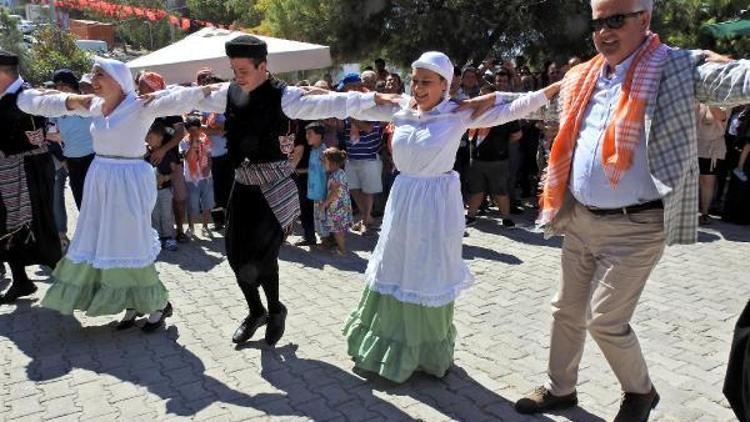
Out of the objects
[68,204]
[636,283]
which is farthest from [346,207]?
[68,204]

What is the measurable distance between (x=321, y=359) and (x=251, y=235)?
0.99 meters

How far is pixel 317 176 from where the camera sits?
788cm

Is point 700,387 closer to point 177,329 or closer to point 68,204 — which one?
point 177,329

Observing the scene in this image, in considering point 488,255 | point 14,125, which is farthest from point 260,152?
point 488,255

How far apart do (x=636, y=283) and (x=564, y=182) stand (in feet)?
2.02

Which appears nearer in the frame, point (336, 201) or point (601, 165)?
point (601, 165)

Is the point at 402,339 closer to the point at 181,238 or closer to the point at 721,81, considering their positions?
the point at 721,81

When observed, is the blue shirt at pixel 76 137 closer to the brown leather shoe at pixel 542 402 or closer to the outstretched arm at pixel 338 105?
the outstretched arm at pixel 338 105

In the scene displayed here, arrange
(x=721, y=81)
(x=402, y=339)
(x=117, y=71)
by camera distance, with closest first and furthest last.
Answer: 1. (x=721, y=81)
2. (x=402, y=339)
3. (x=117, y=71)

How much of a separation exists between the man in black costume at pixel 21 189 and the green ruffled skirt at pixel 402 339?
338 cm

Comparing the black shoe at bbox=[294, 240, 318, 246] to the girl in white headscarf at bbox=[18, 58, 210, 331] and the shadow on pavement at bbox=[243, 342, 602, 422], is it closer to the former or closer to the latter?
the girl in white headscarf at bbox=[18, 58, 210, 331]

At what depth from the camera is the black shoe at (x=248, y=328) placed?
191 inches

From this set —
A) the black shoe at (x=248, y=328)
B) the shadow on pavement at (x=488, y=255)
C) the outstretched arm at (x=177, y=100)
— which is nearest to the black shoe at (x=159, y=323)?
the black shoe at (x=248, y=328)

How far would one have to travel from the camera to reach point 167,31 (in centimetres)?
4888
